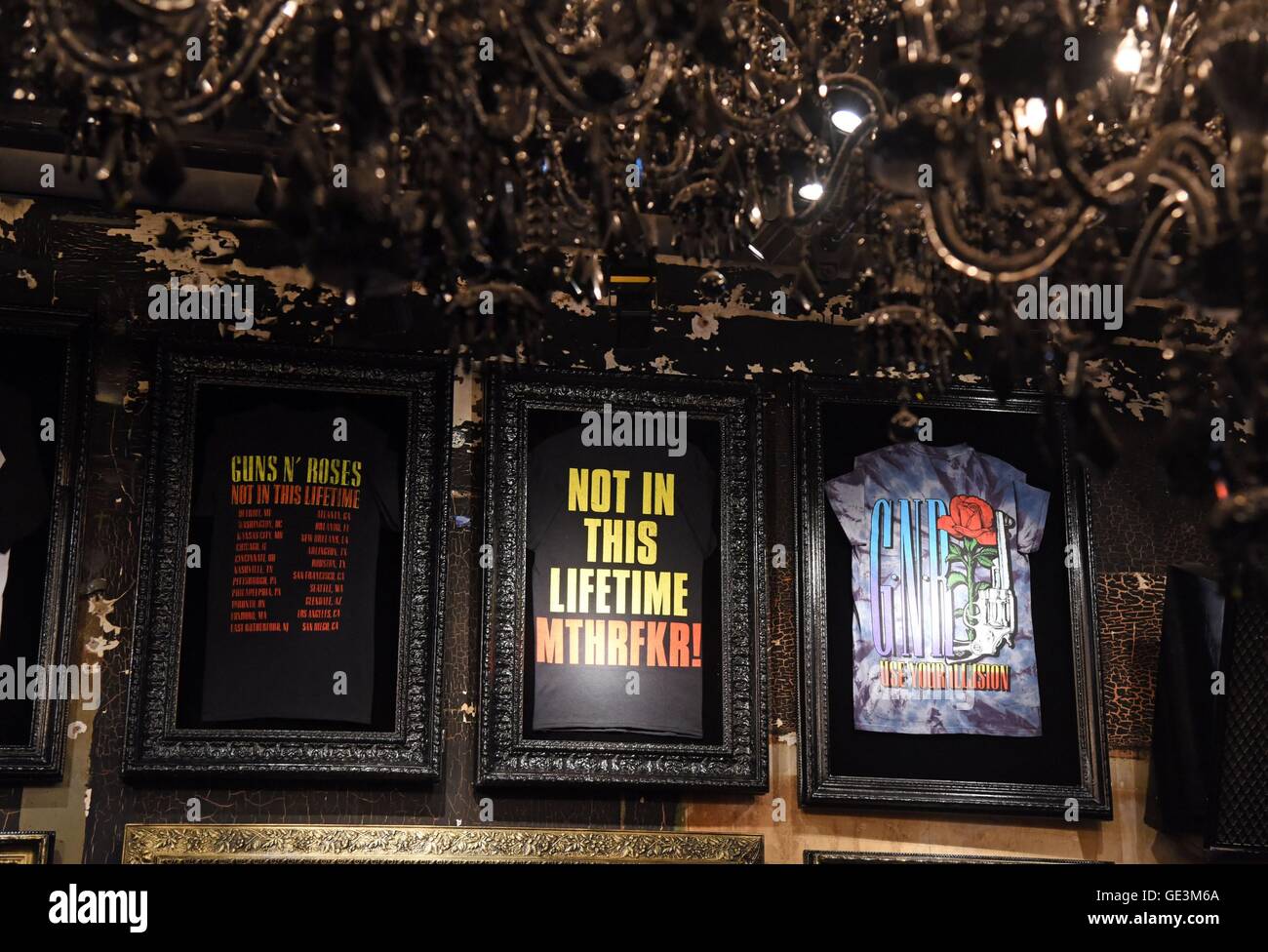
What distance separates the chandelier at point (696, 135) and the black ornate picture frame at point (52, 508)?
77.1 inches

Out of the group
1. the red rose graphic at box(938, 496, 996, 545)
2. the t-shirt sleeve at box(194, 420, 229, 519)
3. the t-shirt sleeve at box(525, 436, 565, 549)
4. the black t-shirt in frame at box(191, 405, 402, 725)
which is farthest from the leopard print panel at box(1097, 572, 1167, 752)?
the t-shirt sleeve at box(194, 420, 229, 519)

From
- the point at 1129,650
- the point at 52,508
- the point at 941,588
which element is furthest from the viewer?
the point at 1129,650

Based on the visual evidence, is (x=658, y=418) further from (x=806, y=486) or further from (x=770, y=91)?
(x=770, y=91)

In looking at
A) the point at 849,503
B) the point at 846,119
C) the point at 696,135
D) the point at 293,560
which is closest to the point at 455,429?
the point at 293,560

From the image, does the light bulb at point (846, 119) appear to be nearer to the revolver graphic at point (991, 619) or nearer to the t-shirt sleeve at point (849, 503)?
the t-shirt sleeve at point (849, 503)

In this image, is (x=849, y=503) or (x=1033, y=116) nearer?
(x=1033, y=116)

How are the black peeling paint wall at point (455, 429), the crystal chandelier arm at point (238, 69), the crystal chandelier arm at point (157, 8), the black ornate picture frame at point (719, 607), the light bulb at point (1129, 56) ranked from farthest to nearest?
the black ornate picture frame at point (719, 607), the black peeling paint wall at point (455, 429), the light bulb at point (1129, 56), the crystal chandelier arm at point (238, 69), the crystal chandelier arm at point (157, 8)

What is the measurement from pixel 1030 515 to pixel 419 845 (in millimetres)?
2316

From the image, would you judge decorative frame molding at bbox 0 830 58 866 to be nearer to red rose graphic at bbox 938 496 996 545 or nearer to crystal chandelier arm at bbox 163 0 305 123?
crystal chandelier arm at bbox 163 0 305 123

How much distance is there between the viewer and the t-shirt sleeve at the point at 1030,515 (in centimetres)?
466

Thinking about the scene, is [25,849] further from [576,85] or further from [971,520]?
[971,520]

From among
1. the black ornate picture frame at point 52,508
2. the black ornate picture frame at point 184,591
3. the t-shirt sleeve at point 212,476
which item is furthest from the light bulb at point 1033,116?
the black ornate picture frame at point 52,508

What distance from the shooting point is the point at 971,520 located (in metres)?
4.64

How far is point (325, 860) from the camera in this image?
3.96 m
